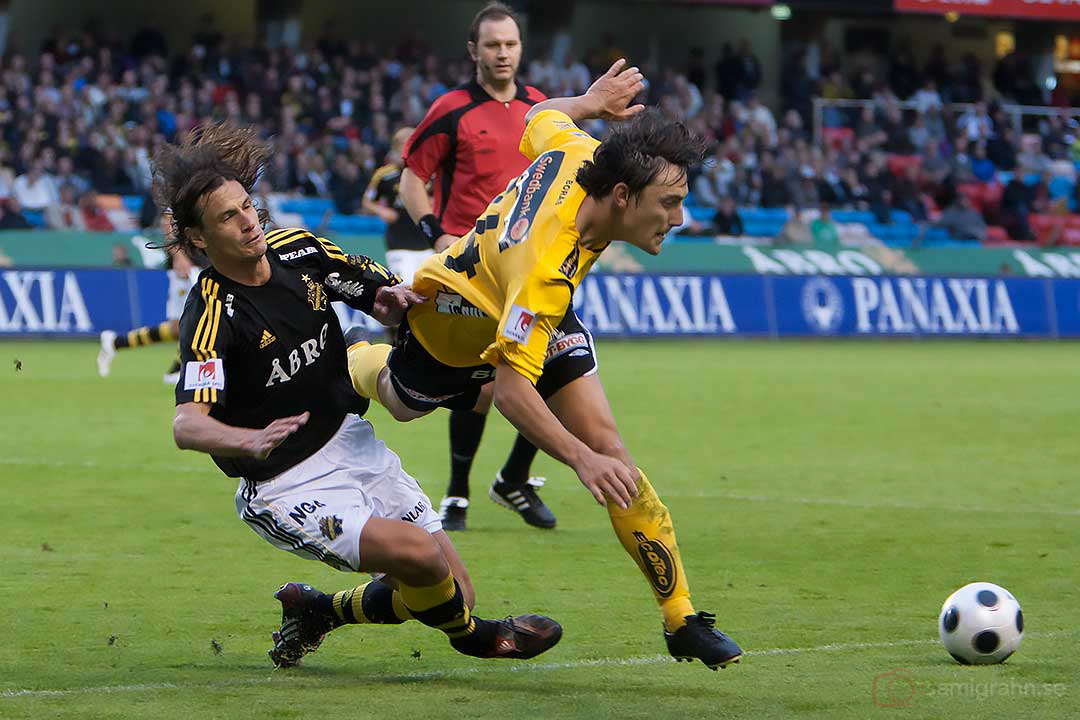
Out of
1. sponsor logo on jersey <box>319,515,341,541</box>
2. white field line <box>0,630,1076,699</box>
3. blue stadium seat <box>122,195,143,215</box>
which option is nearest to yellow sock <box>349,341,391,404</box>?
sponsor logo on jersey <box>319,515,341,541</box>

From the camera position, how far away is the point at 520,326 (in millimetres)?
4832

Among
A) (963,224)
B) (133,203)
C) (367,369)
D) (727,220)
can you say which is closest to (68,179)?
(133,203)

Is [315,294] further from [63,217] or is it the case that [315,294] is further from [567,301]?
[63,217]

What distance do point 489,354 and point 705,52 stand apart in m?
31.3

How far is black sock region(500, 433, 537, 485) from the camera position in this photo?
784 centimetres

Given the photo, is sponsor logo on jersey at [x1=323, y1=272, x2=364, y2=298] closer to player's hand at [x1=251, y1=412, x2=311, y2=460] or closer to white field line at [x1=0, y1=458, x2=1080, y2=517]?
player's hand at [x1=251, y1=412, x2=311, y2=460]

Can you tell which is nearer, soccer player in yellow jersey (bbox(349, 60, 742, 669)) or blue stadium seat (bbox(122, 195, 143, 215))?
soccer player in yellow jersey (bbox(349, 60, 742, 669))

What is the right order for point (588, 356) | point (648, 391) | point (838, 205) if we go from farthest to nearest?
1. point (838, 205)
2. point (648, 391)
3. point (588, 356)

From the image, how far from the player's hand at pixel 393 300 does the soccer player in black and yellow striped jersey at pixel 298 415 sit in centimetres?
19

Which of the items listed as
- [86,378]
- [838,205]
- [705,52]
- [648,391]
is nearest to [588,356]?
[648,391]

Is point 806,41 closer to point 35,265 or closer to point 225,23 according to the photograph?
point 225,23

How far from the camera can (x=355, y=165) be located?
2373cm

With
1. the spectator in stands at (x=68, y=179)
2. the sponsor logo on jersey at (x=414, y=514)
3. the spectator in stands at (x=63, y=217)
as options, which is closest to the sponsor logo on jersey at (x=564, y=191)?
the sponsor logo on jersey at (x=414, y=514)

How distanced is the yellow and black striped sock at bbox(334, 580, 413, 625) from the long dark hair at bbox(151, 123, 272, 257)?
117cm
